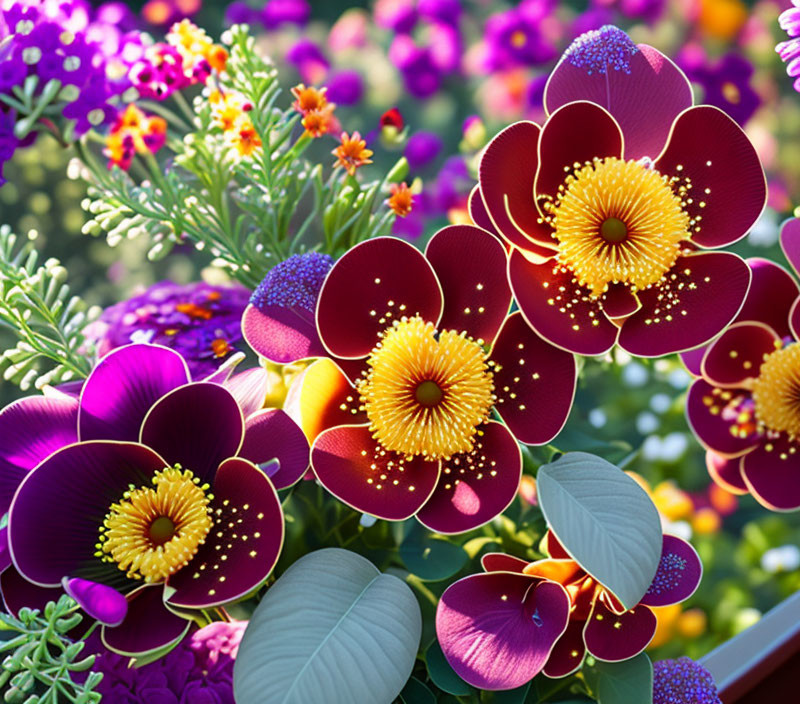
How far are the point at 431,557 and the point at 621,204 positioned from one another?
0.16 metres

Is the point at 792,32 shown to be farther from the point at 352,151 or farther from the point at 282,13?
the point at 282,13

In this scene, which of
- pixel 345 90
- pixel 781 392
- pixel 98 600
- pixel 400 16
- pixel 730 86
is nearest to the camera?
pixel 98 600

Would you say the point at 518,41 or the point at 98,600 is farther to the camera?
the point at 518,41

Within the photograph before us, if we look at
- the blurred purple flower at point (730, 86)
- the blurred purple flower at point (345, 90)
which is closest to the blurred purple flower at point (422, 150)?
the blurred purple flower at point (345, 90)

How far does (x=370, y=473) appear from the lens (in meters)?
0.32

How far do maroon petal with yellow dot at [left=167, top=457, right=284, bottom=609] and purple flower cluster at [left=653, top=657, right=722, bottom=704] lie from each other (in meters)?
0.18

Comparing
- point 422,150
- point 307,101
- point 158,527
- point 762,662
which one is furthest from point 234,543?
point 422,150

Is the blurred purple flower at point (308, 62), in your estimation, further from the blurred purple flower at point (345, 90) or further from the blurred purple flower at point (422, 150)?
the blurred purple flower at point (422, 150)

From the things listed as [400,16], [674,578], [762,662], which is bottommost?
[762,662]

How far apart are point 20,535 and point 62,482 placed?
22 mm

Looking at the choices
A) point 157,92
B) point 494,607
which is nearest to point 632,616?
point 494,607

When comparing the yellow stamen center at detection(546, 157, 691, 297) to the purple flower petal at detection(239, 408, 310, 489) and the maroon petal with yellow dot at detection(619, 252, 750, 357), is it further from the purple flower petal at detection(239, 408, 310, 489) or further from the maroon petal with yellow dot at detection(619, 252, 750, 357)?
the purple flower petal at detection(239, 408, 310, 489)

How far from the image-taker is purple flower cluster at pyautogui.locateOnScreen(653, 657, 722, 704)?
1.13 feet

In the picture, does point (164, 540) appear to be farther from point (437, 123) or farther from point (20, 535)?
point (437, 123)
